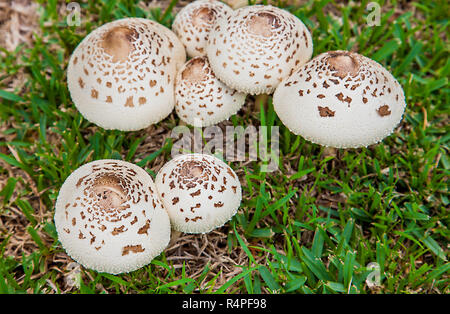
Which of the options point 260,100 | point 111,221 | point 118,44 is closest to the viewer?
point 111,221

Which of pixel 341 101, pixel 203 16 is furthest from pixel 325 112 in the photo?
pixel 203 16

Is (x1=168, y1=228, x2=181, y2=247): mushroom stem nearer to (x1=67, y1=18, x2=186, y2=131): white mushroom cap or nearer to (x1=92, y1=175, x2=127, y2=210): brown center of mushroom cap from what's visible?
(x1=92, y1=175, x2=127, y2=210): brown center of mushroom cap

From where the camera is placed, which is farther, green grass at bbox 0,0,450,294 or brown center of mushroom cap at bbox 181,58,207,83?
brown center of mushroom cap at bbox 181,58,207,83

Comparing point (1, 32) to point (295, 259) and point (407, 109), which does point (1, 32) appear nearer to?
point (295, 259)

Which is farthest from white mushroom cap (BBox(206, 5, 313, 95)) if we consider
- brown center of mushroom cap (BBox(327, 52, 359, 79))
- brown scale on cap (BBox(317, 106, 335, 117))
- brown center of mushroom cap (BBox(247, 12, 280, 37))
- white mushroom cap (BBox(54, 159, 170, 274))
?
white mushroom cap (BBox(54, 159, 170, 274))

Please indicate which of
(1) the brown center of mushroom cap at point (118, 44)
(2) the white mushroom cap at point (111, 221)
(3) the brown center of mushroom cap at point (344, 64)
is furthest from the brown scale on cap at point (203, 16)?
(2) the white mushroom cap at point (111, 221)

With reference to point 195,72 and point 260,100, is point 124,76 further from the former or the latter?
point 260,100
